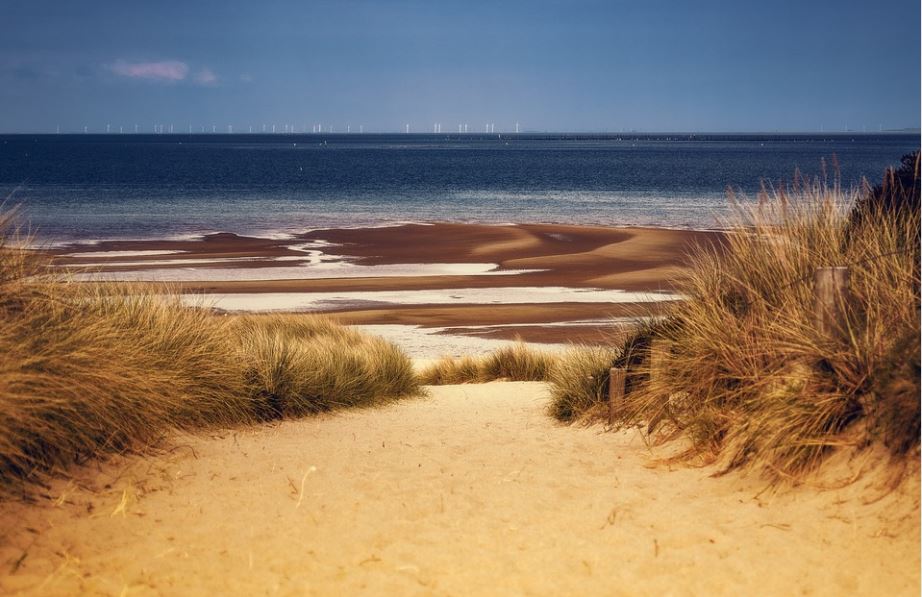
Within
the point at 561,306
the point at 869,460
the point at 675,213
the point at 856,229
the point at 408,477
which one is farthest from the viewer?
the point at 675,213

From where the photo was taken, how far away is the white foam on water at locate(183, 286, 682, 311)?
742 inches

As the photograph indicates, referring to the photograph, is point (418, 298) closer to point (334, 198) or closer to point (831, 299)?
point (831, 299)

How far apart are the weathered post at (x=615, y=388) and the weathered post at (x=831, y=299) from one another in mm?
2440

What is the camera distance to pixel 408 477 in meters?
6.99

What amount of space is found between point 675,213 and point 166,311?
3643cm

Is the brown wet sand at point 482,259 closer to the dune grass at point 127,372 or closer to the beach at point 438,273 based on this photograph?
the beach at point 438,273

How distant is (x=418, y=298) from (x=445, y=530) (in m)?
14.3

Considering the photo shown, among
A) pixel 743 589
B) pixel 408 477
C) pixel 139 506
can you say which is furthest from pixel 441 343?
pixel 743 589

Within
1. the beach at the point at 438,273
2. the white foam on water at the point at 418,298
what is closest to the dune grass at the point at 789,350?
the beach at the point at 438,273

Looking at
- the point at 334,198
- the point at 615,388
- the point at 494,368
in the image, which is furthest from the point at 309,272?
the point at 334,198

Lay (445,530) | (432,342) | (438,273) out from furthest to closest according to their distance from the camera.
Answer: (438,273), (432,342), (445,530)

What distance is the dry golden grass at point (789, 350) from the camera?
5.70 m

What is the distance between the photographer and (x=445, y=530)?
5.88 meters

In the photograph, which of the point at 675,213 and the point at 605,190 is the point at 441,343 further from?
the point at 605,190
